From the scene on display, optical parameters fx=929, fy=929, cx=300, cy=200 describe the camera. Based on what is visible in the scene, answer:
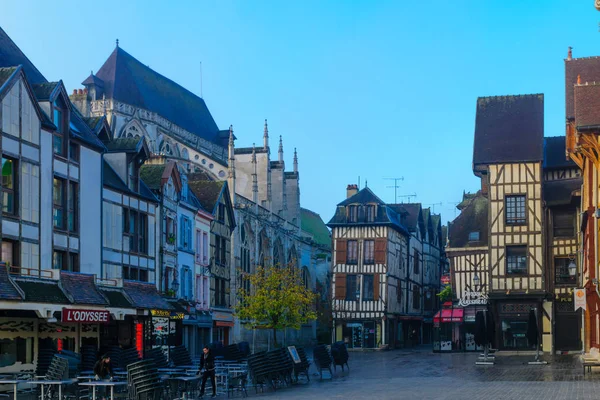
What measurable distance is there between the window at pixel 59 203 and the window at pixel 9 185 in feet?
8.91

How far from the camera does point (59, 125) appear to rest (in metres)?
27.8

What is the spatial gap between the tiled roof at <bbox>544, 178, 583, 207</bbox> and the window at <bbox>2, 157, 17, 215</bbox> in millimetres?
28259

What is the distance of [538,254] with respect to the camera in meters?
45.4

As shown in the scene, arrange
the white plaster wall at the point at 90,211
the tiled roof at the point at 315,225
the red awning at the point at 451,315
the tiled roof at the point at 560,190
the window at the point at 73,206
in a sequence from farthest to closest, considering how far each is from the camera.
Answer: the tiled roof at the point at 315,225 → the red awning at the point at 451,315 → the tiled roof at the point at 560,190 → the white plaster wall at the point at 90,211 → the window at the point at 73,206

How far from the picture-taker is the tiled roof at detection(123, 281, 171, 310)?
28672mm

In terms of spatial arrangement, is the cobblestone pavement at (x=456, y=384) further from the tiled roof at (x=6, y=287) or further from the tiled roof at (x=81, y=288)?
the tiled roof at (x=6, y=287)

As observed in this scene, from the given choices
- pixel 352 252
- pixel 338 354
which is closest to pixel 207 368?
pixel 338 354

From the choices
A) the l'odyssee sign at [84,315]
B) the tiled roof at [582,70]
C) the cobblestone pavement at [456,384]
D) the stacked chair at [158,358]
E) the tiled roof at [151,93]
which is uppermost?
the tiled roof at [151,93]

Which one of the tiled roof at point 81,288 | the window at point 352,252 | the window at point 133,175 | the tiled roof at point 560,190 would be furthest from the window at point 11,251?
the window at point 352,252

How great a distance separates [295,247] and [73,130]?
41.7m

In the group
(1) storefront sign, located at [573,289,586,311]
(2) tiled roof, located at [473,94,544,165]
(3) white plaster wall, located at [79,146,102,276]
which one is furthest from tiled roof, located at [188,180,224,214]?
(1) storefront sign, located at [573,289,586,311]

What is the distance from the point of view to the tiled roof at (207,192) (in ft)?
155

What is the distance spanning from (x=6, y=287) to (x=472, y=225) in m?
35.6

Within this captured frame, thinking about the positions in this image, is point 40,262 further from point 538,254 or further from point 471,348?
point 471,348
